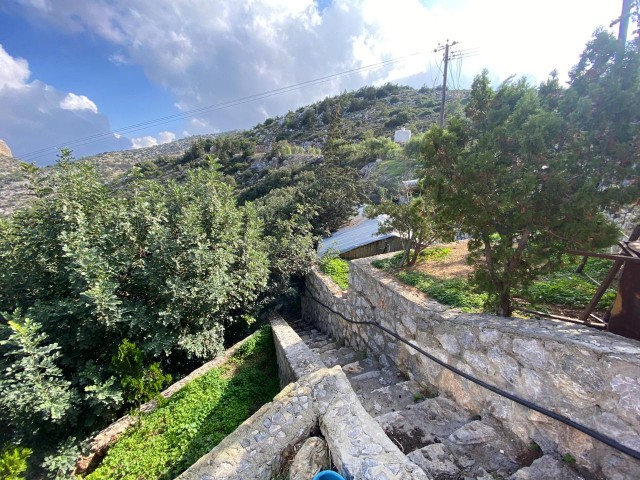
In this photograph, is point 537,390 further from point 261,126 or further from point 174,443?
point 261,126

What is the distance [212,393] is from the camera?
547cm

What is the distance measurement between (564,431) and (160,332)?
19.1ft

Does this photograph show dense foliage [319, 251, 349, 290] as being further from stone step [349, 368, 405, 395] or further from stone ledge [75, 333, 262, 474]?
stone ledge [75, 333, 262, 474]

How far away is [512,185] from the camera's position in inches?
117

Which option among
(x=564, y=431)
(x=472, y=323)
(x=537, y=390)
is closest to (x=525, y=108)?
(x=472, y=323)

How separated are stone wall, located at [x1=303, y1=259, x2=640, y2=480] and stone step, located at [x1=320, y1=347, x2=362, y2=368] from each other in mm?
1271

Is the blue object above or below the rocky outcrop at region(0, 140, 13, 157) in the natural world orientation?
below

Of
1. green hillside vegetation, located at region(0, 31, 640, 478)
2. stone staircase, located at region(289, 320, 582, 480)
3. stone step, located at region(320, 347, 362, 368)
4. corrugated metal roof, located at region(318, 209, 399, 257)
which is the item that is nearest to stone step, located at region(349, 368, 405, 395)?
stone staircase, located at region(289, 320, 582, 480)

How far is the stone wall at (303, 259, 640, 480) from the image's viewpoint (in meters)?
2.15

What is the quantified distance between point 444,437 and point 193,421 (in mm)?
4074

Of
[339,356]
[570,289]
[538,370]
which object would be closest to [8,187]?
[339,356]

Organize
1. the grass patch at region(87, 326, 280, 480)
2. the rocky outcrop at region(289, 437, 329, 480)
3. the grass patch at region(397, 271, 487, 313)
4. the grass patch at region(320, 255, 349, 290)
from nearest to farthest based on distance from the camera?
1. the rocky outcrop at region(289, 437, 329, 480)
2. the grass patch at region(397, 271, 487, 313)
3. the grass patch at region(87, 326, 280, 480)
4. the grass patch at region(320, 255, 349, 290)

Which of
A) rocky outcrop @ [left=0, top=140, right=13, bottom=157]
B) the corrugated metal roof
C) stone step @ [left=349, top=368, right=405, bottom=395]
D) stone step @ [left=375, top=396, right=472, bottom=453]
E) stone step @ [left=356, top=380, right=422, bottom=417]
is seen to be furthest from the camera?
rocky outcrop @ [left=0, top=140, right=13, bottom=157]

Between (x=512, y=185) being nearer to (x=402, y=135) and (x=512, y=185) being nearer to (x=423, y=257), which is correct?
(x=423, y=257)
